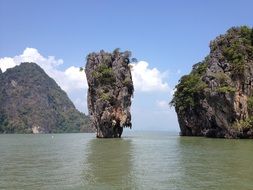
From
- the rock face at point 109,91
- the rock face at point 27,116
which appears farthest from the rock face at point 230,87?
the rock face at point 27,116

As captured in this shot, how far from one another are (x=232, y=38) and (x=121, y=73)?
18.5 m

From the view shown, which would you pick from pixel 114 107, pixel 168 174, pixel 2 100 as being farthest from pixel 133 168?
pixel 2 100

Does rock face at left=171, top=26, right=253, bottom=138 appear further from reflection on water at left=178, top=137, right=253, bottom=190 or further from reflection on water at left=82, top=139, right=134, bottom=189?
reflection on water at left=82, top=139, right=134, bottom=189

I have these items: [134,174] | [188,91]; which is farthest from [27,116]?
[134,174]

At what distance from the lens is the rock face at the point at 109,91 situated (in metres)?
65.6

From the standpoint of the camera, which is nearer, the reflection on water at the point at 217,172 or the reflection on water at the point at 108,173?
the reflection on water at the point at 217,172

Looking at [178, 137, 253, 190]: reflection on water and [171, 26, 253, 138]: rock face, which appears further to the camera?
[171, 26, 253, 138]: rock face

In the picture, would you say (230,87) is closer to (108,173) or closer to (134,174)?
(134,174)

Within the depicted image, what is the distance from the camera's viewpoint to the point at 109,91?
218 feet

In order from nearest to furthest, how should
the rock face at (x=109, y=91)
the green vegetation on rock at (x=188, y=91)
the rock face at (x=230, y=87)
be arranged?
the rock face at (x=230, y=87) < the rock face at (x=109, y=91) < the green vegetation on rock at (x=188, y=91)

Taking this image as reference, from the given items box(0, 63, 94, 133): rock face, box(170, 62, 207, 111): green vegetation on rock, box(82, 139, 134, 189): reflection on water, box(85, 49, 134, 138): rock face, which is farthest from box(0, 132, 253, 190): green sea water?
box(0, 63, 94, 133): rock face

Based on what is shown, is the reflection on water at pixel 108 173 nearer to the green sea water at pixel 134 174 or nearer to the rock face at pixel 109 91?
the green sea water at pixel 134 174

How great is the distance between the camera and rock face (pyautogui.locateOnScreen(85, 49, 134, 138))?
6562cm

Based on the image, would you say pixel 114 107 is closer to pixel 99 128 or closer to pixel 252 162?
pixel 99 128
